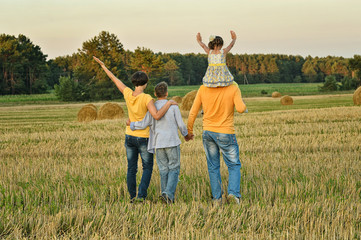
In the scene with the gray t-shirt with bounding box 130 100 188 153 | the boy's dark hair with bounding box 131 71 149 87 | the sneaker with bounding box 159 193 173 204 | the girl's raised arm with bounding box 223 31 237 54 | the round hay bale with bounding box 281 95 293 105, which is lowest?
the round hay bale with bounding box 281 95 293 105

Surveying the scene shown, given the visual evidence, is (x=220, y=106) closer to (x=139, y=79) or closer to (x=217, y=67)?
(x=217, y=67)

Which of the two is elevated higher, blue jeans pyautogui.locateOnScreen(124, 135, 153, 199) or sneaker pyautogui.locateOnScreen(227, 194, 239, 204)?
blue jeans pyautogui.locateOnScreen(124, 135, 153, 199)

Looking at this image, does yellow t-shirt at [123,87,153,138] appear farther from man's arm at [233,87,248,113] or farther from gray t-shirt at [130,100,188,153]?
man's arm at [233,87,248,113]

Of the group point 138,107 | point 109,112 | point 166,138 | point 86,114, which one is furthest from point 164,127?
point 86,114

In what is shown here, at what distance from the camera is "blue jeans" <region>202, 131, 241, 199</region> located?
18.7ft

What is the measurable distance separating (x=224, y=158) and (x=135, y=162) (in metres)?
1.29

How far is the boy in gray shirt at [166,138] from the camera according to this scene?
18.7 feet

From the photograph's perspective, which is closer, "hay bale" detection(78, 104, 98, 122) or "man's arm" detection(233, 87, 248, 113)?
"man's arm" detection(233, 87, 248, 113)

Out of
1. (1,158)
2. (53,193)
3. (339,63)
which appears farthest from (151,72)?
(339,63)

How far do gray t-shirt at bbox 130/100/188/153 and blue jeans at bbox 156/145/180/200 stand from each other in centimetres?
11

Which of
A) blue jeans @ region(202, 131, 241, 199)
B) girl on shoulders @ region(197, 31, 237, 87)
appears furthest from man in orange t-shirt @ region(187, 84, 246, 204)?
girl on shoulders @ region(197, 31, 237, 87)

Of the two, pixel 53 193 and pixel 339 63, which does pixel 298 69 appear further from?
pixel 53 193

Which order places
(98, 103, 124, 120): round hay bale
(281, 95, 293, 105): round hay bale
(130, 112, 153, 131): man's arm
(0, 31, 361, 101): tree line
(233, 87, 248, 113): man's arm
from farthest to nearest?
(0, 31, 361, 101): tree line, (281, 95, 293, 105): round hay bale, (98, 103, 124, 120): round hay bale, (130, 112, 153, 131): man's arm, (233, 87, 248, 113): man's arm

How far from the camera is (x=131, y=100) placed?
588cm
